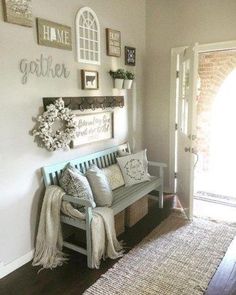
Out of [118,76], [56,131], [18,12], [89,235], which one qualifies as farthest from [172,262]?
[18,12]

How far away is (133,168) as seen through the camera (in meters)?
3.12

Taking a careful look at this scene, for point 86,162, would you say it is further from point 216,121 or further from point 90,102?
point 216,121

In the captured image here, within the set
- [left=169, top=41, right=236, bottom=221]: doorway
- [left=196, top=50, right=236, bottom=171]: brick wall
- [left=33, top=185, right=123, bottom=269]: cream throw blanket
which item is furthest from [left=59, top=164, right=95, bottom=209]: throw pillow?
[left=196, top=50, right=236, bottom=171]: brick wall

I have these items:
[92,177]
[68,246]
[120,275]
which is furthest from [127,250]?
[92,177]

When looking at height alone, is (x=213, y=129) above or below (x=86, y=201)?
above

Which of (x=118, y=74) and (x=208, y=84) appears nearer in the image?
(x=118, y=74)

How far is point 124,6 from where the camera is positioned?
3.31 metres

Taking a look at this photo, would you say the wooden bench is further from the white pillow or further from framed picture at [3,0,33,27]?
framed picture at [3,0,33,27]

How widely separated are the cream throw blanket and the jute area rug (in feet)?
0.64

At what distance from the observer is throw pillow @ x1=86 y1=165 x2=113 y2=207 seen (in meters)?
2.52

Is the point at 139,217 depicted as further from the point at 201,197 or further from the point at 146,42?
the point at 146,42

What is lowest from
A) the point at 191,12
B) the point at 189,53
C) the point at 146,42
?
the point at 189,53

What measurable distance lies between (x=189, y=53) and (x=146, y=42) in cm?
104

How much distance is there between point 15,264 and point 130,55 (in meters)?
2.67
